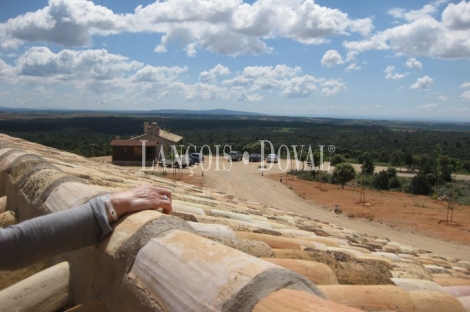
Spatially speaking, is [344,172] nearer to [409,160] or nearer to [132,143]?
[132,143]

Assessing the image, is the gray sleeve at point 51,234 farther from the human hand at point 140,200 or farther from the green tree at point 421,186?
the green tree at point 421,186

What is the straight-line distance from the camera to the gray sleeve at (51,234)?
1.41m

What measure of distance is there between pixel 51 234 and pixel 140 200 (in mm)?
437

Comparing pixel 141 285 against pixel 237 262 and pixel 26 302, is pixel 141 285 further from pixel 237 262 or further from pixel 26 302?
pixel 26 302

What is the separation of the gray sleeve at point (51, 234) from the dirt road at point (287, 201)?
1534cm

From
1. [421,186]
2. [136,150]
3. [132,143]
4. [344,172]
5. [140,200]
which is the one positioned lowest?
[421,186]

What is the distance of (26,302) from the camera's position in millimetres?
1889

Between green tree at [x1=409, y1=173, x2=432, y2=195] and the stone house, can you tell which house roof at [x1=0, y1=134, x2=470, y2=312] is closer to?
green tree at [x1=409, y1=173, x2=432, y2=195]

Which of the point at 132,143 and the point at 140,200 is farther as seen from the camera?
the point at 132,143

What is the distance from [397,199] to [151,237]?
2776 centimetres

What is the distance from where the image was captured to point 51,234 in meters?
1.51

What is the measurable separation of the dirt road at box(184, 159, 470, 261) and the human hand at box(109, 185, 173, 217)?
15.0 meters

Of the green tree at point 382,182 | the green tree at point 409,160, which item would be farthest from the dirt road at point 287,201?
the green tree at point 409,160

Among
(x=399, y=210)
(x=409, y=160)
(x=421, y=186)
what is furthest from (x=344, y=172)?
(x=409, y=160)
